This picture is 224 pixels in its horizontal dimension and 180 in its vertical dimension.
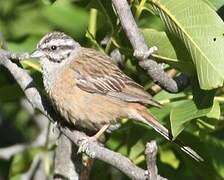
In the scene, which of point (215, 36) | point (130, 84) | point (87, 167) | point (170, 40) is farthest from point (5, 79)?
point (215, 36)

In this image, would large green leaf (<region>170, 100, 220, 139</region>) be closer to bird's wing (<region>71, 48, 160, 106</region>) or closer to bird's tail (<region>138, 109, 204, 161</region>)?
bird's tail (<region>138, 109, 204, 161</region>)

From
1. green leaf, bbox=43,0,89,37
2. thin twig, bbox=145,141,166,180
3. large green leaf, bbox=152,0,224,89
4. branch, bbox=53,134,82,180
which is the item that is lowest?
branch, bbox=53,134,82,180

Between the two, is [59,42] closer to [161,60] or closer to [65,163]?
[65,163]

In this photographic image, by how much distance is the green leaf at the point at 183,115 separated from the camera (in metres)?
Answer: 3.92

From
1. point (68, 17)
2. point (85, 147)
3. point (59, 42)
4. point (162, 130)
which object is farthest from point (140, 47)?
point (68, 17)

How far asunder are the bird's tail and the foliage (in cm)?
5

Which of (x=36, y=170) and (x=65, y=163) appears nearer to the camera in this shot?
(x=65, y=163)

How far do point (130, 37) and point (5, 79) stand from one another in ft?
6.82

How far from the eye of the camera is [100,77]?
17.8 feet

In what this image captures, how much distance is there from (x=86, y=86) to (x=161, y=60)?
1.19 metres

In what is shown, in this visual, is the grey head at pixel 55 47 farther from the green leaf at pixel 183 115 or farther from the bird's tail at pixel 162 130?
the green leaf at pixel 183 115

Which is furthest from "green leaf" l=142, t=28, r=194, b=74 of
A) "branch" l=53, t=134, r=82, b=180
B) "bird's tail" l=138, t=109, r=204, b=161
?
"branch" l=53, t=134, r=82, b=180

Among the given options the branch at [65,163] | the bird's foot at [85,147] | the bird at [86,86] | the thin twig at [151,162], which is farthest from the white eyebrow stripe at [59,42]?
the thin twig at [151,162]

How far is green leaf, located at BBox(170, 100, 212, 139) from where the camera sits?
392 centimetres
